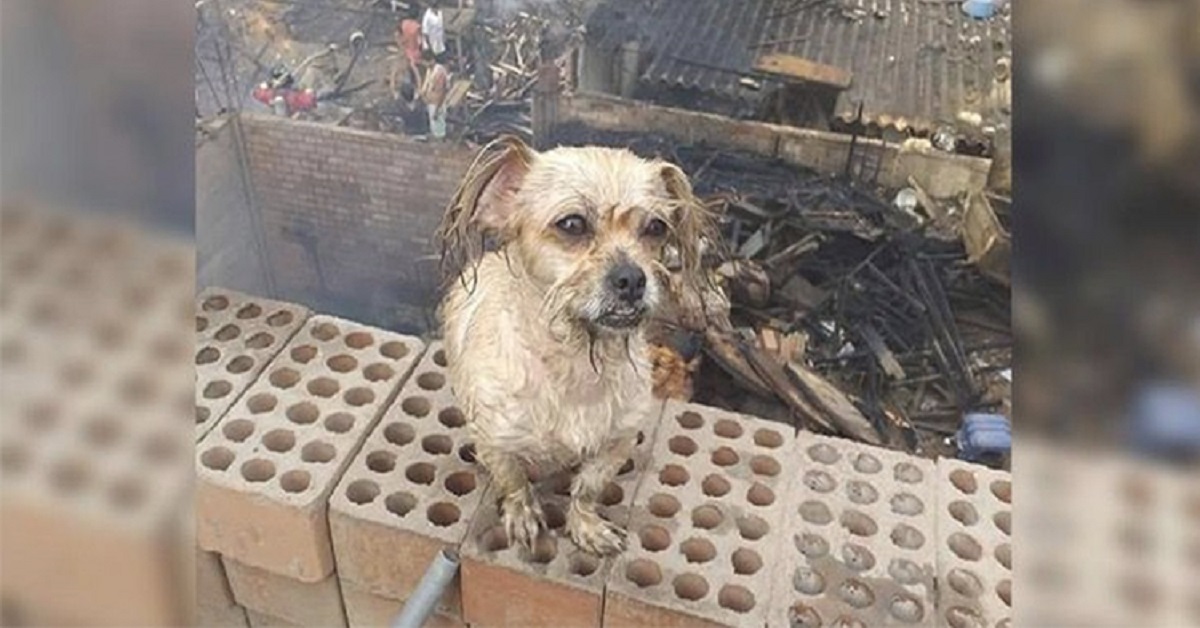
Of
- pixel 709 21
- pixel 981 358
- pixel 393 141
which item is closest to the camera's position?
pixel 981 358

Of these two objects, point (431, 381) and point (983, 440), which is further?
point (983, 440)

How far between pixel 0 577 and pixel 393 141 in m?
5.43

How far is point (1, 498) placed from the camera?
0.46m

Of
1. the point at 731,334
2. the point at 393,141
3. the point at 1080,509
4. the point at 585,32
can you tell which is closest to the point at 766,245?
the point at 731,334

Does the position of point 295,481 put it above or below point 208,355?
below

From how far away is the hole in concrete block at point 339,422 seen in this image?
2248 millimetres

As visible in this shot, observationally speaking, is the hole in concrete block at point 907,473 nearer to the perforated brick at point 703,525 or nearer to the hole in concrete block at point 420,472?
the perforated brick at point 703,525

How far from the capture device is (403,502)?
82.2 inches

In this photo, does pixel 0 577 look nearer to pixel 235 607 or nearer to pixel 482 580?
pixel 482 580

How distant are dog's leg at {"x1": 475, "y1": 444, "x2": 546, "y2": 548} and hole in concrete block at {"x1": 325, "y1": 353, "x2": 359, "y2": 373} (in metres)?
0.49

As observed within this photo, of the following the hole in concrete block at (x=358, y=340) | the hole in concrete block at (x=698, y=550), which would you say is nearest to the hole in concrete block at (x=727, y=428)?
the hole in concrete block at (x=698, y=550)

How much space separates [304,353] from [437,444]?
447 millimetres

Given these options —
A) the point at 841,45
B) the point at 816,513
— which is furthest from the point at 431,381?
the point at 841,45

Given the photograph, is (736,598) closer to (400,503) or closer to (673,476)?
(673,476)
